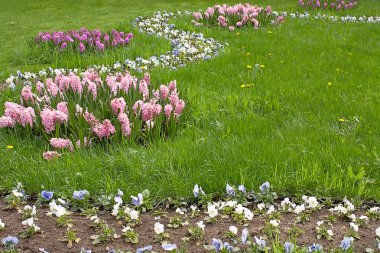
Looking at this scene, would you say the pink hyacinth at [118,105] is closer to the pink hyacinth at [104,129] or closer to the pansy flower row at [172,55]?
the pink hyacinth at [104,129]

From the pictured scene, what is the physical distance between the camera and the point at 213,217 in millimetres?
3461

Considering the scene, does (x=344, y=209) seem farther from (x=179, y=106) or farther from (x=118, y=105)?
(x=118, y=105)

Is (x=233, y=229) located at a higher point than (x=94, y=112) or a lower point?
lower

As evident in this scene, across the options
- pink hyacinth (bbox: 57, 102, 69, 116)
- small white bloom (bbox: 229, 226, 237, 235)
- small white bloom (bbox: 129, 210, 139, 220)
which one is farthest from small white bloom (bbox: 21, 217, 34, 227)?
pink hyacinth (bbox: 57, 102, 69, 116)

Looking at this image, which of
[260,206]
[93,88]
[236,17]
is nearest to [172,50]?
[236,17]

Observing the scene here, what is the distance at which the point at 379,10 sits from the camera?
14039 mm

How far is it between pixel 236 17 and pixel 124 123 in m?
7.57

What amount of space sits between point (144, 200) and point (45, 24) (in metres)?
12.7

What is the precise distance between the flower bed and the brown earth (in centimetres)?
99

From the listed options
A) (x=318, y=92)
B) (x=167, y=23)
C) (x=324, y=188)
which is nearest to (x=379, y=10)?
(x=167, y=23)

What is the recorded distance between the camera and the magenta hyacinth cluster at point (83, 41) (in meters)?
8.73

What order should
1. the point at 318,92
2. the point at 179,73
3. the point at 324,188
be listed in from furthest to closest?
the point at 179,73, the point at 318,92, the point at 324,188

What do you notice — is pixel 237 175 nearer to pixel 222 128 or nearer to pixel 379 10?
pixel 222 128

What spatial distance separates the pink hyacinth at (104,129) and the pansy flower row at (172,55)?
2924 millimetres
